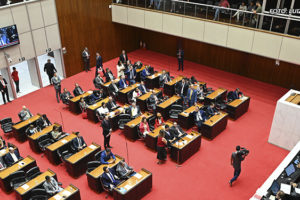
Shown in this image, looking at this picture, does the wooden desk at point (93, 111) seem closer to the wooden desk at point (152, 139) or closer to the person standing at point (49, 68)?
the wooden desk at point (152, 139)

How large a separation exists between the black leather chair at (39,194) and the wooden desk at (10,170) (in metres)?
1.31

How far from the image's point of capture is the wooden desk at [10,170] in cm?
1026

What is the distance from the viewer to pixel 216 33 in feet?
53.3

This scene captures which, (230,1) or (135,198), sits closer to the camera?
(135,198)

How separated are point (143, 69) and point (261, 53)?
6308 millimetres

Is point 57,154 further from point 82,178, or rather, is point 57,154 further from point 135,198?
point 135,198

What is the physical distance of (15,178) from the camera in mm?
10266

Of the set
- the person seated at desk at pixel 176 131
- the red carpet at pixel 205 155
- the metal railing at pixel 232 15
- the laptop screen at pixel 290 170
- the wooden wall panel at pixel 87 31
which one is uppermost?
the metal railing at pixel 232 15

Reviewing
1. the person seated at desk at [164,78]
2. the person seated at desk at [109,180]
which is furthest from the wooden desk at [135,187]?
the person seated at desk at [164,78]

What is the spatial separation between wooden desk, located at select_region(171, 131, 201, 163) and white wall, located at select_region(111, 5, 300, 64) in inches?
237

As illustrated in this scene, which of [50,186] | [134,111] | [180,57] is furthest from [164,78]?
[50,186]

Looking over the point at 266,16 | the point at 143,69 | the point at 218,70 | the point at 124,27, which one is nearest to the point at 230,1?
the point at 266,16

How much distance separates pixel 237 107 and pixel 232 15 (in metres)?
4.81

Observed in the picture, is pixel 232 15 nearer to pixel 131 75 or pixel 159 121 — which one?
pixel 131 75
